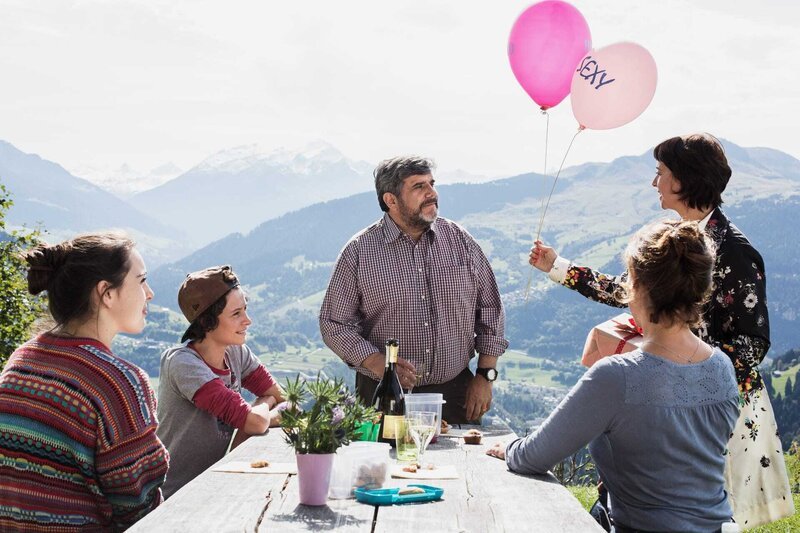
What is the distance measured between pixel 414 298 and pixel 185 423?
1.71 m

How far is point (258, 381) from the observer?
483 centimetres

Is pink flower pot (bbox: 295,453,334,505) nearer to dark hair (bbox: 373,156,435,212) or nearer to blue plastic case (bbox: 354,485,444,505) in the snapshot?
blue plastic case (bbox: 354,485,444,505)

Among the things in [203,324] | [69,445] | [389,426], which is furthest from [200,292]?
[69,445]

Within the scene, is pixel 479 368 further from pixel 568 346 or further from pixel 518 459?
pixel 568 346

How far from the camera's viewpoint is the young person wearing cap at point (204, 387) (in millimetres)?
4121

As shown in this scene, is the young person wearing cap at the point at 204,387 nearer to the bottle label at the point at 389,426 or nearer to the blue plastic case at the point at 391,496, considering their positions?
the bottle label at the point at 389,426

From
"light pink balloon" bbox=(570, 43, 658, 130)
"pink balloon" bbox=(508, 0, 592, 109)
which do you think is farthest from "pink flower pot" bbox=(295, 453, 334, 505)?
"pink balloon" bbox=(508, 0, 592, 109)

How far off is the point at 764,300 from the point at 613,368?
147cm

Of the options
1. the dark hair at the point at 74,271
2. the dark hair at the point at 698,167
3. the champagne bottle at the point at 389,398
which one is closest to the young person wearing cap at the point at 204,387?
the champagne bottle at the point at 389,398

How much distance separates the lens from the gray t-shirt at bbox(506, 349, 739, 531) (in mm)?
2906

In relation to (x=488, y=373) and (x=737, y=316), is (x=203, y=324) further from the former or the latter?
(x=737, y=316)

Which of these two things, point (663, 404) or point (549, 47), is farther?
point (549, 47)

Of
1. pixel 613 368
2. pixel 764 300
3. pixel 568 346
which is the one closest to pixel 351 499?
pixel 613 368

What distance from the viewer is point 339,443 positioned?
2.81 m
